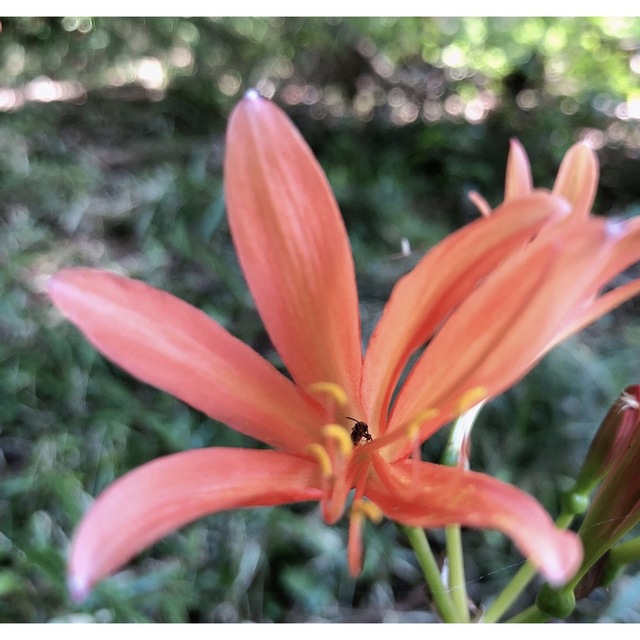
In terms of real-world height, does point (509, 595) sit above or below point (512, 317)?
below

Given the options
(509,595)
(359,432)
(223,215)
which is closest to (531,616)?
(509,595)

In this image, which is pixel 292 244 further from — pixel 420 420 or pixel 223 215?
pixel 223 215

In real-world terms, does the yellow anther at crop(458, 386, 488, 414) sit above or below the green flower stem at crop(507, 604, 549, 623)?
above

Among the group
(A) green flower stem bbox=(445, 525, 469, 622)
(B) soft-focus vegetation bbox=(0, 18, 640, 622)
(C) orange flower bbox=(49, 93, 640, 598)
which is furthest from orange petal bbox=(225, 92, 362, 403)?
(B) soft-focus vegetation bbox=(0, 18, 640, 622)

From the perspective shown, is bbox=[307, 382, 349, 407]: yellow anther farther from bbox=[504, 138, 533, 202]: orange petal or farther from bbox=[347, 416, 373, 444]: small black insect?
bbox=[504, 138, 533, 202]: orange petal

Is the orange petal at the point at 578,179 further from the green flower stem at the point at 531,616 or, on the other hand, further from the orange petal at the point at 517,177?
the green flower stem at the point at 531,616

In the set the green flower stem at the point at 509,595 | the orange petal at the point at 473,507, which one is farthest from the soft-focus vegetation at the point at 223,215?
the orange petal at the point at 473,507
